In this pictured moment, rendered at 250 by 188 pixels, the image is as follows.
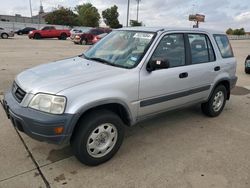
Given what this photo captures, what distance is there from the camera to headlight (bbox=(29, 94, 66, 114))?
287 cm

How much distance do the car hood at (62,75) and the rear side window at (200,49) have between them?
1.53 meters

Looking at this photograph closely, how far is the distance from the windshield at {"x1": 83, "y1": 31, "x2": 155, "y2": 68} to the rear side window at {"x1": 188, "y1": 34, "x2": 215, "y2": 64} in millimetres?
901

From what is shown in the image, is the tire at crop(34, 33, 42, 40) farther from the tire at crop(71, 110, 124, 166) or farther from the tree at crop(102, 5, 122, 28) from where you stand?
the tree at crop(102, 5, 122, 28)

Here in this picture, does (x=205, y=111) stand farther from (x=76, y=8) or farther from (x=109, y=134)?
(x=76, y=8)

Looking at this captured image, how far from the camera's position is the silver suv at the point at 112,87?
9.56 feet

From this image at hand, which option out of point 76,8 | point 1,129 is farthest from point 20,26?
point 1,129

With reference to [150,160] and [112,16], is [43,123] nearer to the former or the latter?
[150,160]

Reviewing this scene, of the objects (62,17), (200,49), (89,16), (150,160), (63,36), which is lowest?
(150,160)

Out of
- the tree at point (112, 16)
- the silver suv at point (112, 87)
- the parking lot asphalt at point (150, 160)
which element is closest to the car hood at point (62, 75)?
the silver suv at point (112, 87)

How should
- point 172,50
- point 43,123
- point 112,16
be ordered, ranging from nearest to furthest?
point 43,123 → point 172,50 → point 112,16

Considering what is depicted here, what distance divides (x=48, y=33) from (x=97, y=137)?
30.2 metres

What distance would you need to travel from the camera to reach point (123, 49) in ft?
12.8

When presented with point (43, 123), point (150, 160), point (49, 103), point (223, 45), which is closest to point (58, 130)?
point (43, 123)

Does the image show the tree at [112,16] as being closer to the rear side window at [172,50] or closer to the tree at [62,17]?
the tree at [62,17]
